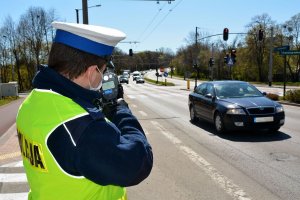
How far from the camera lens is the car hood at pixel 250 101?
1127 cm

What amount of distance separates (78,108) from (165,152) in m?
7.82

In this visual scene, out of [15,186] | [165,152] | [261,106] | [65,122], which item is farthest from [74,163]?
[261,106]

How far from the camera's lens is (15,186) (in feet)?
22.6

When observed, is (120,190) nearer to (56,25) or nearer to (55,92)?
(55,92)

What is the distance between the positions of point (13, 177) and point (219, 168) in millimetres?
3677

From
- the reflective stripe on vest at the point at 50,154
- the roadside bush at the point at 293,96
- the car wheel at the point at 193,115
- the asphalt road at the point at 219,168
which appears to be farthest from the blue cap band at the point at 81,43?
the roadside bush at the point at 293,96

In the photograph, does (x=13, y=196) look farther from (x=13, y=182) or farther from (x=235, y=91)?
(x=235, y=91)

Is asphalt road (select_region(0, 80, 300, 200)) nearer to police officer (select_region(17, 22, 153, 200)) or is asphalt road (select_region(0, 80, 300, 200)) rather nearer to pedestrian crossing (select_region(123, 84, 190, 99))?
police officer (select_region(17, 22, 153, 200))

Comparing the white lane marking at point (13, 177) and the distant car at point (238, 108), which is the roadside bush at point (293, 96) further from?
the white lane marking at point (13, 177)

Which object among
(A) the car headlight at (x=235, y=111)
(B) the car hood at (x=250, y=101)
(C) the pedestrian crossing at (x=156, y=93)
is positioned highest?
(B) the car hood at (x=250, y=101)

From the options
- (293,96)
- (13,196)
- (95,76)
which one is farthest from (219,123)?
(293,96)

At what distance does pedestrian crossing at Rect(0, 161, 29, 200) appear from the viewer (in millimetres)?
6371

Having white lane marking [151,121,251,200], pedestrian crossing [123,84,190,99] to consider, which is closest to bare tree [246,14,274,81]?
pedestrian crossing [123,84,190,99]

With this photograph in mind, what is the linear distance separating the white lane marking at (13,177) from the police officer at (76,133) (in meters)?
5.76
